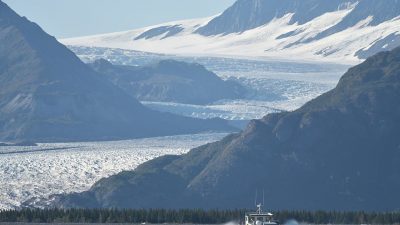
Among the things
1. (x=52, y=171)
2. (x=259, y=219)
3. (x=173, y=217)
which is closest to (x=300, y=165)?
(x=52, y=171)

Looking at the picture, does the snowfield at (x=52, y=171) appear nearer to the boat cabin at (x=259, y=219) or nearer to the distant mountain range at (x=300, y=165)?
the distant mountain range at (x=300, y=165)

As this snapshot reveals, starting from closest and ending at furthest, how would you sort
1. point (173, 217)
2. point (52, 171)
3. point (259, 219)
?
point (259, 219) < point (173, 217) < point (52, 171)

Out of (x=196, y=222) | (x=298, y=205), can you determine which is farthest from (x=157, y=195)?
(x=196, y=222)

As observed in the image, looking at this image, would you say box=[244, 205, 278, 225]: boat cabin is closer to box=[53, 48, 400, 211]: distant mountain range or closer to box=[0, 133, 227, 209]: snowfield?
box=[0, 133, 227, 209]: snowfield

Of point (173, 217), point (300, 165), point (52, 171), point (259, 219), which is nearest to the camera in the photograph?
point (259, 219)

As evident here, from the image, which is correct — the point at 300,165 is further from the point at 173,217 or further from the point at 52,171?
the point at 173,217

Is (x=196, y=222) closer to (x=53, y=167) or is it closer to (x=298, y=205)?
(x=298, y=205)

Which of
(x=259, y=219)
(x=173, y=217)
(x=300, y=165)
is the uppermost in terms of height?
(x=259, y=219)
